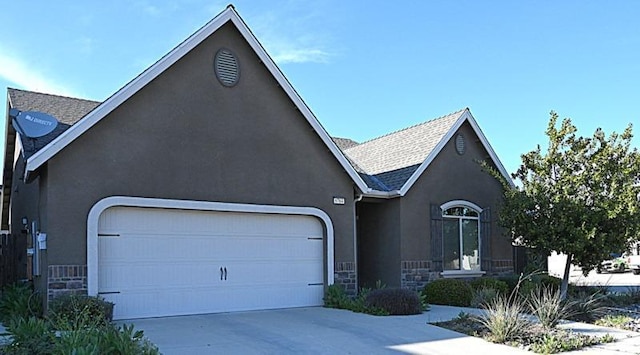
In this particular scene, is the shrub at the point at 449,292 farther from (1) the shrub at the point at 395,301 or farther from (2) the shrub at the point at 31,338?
(2) the shrub at the point at 31,338

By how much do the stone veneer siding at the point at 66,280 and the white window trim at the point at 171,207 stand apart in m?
0.11

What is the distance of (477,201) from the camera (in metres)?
18.9

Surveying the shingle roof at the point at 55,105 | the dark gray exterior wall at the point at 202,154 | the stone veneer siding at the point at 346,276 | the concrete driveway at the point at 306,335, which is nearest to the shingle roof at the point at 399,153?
the dark gray exterior wall at the point at 202,154

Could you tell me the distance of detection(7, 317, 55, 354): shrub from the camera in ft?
28.1

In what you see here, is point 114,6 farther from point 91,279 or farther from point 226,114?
point 91,279

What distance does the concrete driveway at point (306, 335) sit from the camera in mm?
9734

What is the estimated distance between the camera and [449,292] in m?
16.0

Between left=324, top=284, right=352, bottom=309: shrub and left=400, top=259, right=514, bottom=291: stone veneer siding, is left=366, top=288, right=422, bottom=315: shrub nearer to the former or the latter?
left=324, top=284, right=352, bottom=309: shrub

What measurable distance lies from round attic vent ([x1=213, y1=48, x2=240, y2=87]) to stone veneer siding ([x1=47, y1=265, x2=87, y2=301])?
204 inches

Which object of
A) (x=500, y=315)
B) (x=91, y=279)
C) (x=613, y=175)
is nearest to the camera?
(x=500, y=315)

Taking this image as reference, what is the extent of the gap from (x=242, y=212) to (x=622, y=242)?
32.6 feet

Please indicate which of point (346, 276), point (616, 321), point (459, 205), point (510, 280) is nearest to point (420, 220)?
point (459, 205)

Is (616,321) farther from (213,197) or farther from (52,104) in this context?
(52,104)

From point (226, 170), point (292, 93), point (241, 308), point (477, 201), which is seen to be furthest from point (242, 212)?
point (477, 201)
